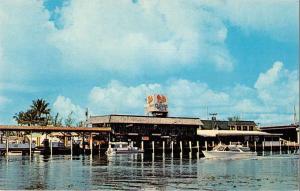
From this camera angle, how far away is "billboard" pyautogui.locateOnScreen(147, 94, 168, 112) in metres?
144

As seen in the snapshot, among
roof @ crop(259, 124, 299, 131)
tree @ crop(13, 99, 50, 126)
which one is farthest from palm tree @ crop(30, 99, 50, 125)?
roof @ crop(259, 124, 299, 131)

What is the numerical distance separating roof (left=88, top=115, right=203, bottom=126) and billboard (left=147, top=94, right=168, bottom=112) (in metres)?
6.57

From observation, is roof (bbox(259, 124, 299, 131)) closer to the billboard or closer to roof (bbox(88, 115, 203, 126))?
roof (bbox(88, 115, 203, 126))

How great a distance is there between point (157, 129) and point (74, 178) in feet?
287

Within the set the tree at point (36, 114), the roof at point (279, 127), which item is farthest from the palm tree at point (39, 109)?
the roof at point (279, 127)

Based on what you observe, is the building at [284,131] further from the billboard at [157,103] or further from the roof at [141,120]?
the billboard at [157,103]

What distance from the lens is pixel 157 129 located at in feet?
440

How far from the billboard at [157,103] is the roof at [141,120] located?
6.57 m

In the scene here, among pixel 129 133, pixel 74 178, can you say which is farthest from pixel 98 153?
pixel 74 178

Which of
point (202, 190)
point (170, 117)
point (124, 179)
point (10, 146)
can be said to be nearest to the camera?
point (202, 190)

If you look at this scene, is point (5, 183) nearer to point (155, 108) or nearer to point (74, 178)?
point (74, 178)

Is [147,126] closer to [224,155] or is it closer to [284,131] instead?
[284,131]

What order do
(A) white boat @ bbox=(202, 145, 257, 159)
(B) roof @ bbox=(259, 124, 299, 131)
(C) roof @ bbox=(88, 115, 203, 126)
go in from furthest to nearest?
(B) roof @ bbox=(259, 124, 299, 131)
(C) roof @ bbox=(88, 115, 203, 126)
(A) white boat @ bbox=(202, 145, 257, 159)

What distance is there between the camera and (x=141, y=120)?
132 m
